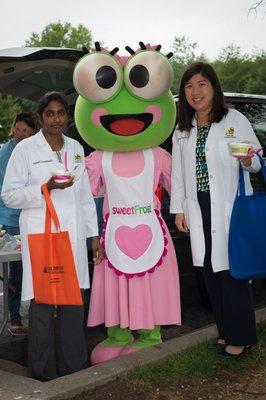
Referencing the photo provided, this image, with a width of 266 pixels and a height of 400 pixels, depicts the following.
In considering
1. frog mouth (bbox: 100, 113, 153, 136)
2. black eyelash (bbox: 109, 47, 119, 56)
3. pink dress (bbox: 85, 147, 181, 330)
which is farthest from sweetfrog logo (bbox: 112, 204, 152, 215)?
black eyelash (bbox: 109, 47, 119, 56)

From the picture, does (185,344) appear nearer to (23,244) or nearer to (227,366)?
(227,366)

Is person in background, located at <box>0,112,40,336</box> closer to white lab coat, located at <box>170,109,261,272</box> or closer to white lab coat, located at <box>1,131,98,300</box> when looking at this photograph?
white lab coat, located at <box>1,131,98,300</box>

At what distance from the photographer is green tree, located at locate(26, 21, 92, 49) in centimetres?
5344

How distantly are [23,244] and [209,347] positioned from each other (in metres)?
1.44

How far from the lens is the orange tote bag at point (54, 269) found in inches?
131

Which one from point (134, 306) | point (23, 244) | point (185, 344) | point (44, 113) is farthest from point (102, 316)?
point (44, 113)

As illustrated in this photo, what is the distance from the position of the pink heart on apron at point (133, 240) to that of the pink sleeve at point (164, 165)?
1.24 feet

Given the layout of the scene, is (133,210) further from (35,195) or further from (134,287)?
(35,195)

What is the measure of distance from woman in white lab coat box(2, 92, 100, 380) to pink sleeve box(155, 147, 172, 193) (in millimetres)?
558

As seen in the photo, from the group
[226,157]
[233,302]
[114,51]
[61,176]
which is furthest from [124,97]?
[233,302]

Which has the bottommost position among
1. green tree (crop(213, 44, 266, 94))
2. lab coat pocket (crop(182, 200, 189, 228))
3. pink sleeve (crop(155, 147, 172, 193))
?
lab coat pocket (crop(182, 200, 189, 228))

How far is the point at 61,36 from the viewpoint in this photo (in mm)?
54688

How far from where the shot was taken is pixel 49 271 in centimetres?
333

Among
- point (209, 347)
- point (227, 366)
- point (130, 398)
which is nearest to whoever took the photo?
point (130, 398)
